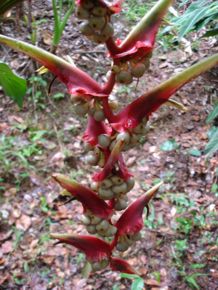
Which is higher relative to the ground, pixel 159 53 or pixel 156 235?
pixel 159 53

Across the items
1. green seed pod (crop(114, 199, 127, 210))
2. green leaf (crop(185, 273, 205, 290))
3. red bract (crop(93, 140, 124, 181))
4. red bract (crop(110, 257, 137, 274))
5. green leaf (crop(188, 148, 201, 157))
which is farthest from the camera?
green leaf (crop(188, 148, 201, 157))

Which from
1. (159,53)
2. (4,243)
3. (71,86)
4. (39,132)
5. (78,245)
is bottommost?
(4,243)

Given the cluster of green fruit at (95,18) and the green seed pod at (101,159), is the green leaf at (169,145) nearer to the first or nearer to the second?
the green seed pod at (101,159)

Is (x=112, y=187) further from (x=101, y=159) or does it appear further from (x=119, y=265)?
(x=119, y=265)

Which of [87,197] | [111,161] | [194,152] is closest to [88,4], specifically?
[111,161]

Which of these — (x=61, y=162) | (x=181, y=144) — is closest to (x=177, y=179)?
(x=181, y=144)

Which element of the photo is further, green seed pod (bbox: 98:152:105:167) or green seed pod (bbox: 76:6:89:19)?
green seed pod (bbox: 98:152:105:167)

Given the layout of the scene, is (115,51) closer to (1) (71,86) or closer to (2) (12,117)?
(1) (71,86)

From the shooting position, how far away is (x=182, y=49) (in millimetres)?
2309

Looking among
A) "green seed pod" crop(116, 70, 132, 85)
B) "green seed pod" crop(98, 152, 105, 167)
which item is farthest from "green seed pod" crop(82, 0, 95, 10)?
"green seed pod" crop(98, 152, 105, 167)

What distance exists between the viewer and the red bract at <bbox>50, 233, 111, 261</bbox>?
0.84 m

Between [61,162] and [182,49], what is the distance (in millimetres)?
889

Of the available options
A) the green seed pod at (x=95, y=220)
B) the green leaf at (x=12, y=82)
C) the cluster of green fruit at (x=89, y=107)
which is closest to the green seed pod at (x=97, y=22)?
the cluster of green fruit at (x=89, y=107)

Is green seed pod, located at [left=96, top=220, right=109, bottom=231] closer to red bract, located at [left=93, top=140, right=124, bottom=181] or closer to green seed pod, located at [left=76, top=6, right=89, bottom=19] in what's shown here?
red bract, located at [left=93, top=140, right=124, bottom=181]
